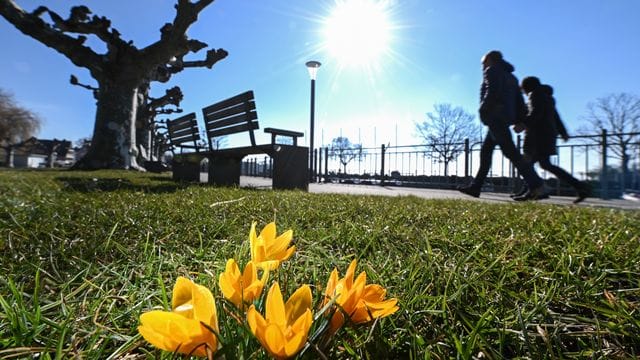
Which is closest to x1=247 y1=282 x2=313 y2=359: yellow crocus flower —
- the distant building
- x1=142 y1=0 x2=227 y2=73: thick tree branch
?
x1=142 y1=0 x2=227 y2=73: thick tree branch

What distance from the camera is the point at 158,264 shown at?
3.67 feet

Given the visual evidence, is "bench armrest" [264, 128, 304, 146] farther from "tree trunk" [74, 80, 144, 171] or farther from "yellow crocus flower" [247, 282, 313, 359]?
"tree trunk" [74, 80, 144, 171]

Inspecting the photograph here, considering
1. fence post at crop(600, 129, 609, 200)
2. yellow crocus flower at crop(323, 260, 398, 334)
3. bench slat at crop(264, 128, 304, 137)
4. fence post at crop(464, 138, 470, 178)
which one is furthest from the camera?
fence post at crop(464, 138, 470, 178)

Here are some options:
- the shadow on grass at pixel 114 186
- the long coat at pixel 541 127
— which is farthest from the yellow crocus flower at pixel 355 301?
the long coat at pixel 541 127

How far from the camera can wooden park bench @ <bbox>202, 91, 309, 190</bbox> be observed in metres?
5.62

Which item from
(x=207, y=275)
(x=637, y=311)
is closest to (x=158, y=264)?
(x=207, y=275)

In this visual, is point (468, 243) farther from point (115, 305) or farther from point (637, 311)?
point (115, 305)

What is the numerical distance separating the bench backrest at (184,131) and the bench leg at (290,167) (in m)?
3.42

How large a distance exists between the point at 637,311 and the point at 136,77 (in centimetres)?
1338

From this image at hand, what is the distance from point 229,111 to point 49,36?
9.08 m

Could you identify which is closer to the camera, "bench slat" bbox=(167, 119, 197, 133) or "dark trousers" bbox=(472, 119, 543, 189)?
"dark trousers" bbox=(472, 119, 543, 189)

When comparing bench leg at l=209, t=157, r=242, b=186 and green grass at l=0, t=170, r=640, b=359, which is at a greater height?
bench leg at l=209, t=157, r=242, b=186

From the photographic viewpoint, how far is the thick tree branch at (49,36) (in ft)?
34.9

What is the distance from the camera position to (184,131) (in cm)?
881
